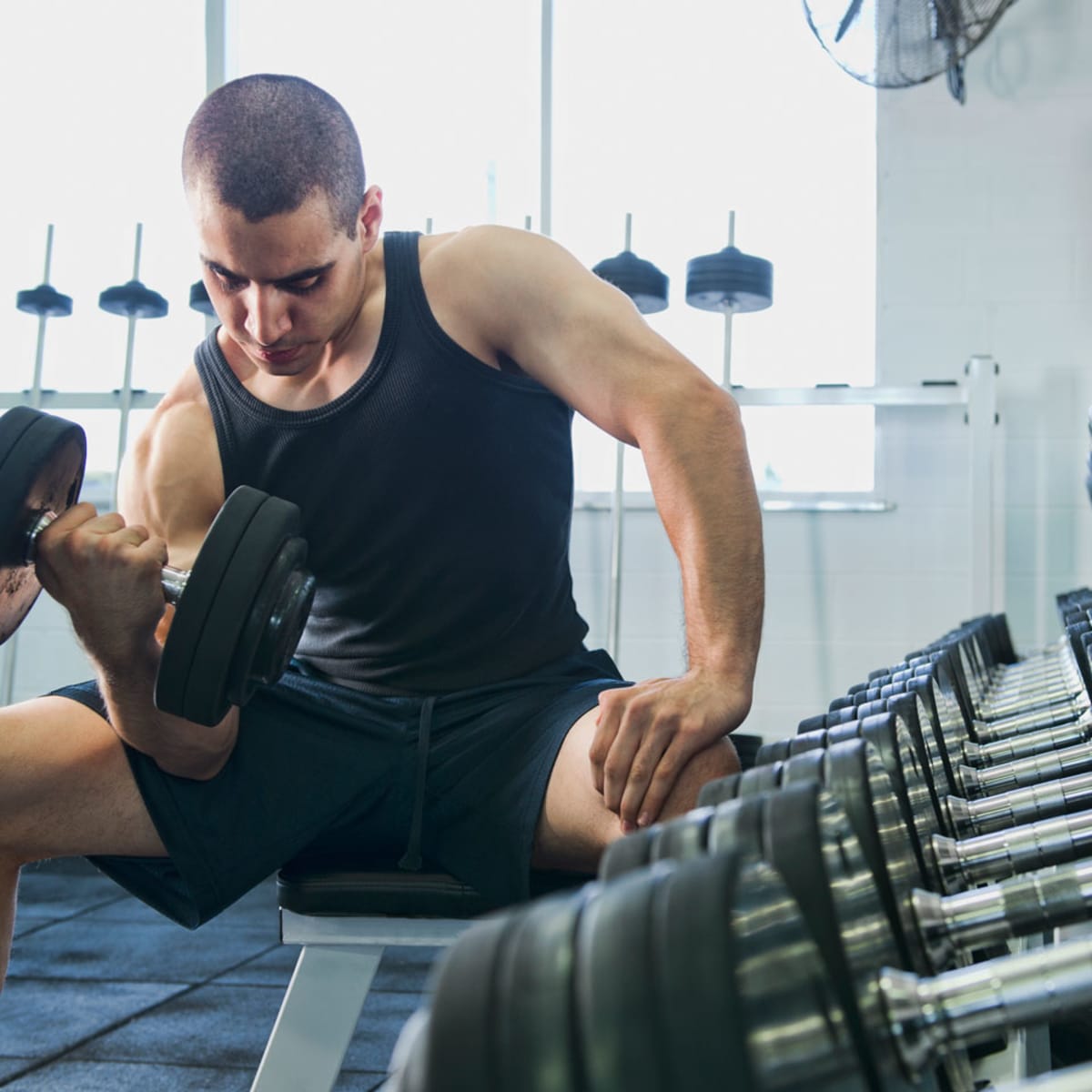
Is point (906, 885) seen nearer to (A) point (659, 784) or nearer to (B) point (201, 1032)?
(A) point (659, 784)

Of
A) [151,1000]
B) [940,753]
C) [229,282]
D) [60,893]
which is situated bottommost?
[60,893]

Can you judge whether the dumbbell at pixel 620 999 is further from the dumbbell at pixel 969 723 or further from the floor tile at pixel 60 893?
the floor tile at pixel 60 893

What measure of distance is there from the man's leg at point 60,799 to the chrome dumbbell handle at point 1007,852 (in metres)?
0.74

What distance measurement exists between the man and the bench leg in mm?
101

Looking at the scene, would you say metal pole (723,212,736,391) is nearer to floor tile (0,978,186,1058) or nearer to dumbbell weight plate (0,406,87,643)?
floor tile (0,978,186,1058)

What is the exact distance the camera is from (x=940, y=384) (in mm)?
3178

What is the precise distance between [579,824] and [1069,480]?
2.51 meters

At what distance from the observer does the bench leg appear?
3.97 ft

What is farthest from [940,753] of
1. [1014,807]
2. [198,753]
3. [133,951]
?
[133,951]

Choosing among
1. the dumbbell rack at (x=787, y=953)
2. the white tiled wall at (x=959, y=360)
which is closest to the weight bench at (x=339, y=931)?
the dumbbell rack at (x=787, y=953)

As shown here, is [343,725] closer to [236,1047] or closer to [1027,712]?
[1027,712]

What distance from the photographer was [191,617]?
1.09 meters

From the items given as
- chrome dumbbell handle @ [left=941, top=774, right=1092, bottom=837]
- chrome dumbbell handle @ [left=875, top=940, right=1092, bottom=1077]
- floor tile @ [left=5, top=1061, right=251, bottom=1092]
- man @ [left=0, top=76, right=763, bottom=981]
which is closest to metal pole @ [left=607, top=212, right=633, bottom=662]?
floor tile @ [left=5, top=1061, right=251, bottom=1092]

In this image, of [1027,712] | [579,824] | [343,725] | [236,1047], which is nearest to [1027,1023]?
[579,824]
